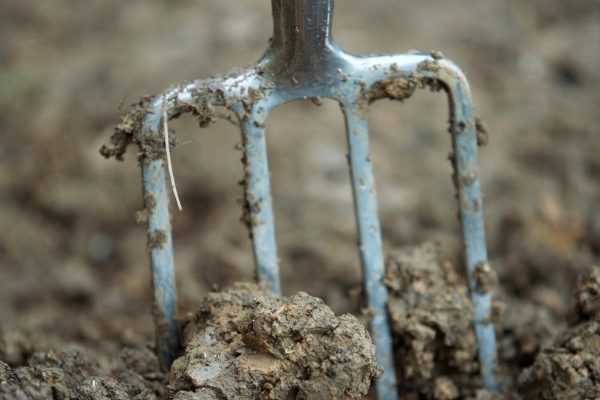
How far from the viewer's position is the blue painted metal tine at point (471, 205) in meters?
1.59

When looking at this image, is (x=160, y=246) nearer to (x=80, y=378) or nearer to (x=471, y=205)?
(x=80, y=378)

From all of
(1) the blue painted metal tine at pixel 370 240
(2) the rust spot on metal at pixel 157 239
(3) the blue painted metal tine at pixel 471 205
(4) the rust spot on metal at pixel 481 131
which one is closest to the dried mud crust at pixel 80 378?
(2) the rust spot on metal at pixel 157 239

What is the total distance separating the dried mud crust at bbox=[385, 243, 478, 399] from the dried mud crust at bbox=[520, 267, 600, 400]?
153 mm

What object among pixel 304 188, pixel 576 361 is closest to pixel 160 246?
pixel 576 361

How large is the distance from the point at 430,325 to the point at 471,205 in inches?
10.8

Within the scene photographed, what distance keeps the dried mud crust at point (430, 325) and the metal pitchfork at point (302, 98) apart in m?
0.04

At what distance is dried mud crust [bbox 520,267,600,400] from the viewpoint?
1.50 meters

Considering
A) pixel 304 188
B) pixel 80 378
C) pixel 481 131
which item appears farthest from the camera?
pixel 304 188

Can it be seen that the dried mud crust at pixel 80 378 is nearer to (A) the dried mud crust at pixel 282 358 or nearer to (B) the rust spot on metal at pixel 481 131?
(A) the dried mud crust at pixel 282 358

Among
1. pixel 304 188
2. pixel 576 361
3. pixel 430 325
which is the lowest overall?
pixel 576 361

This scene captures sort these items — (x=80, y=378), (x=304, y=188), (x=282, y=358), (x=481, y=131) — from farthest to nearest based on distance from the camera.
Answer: (x=304, y=188)
(x=481, y=131)
(x=80, y=378)
(x=282, y=358)

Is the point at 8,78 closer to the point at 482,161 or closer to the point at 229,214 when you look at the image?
the point at 229,214

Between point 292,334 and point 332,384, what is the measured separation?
110mm

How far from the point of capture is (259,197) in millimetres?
1582
